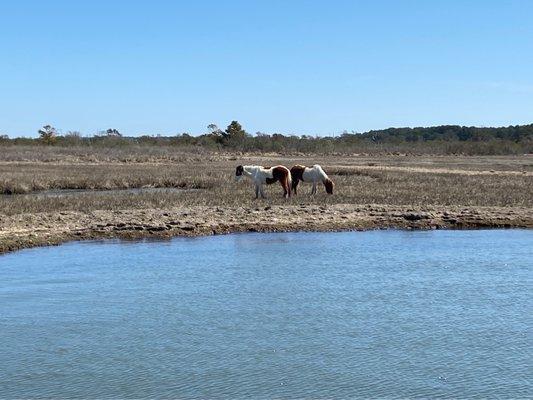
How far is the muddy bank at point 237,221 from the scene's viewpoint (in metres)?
18.6

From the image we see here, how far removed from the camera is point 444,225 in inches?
829

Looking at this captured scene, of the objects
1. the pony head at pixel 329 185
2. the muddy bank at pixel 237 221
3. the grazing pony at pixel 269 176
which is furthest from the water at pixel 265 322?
the pony head at pixel 329 185

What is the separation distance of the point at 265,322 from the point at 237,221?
950cm

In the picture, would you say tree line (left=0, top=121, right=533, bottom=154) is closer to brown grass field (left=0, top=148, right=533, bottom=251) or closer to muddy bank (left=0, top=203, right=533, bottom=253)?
brown grass field (left=0, top=148, right=533, bottom=251)

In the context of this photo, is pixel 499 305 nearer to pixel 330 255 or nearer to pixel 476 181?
pixel 330 255

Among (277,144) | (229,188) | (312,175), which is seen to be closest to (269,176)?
(312,175)

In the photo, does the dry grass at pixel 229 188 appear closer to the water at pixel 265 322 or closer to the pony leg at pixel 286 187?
the pony leg at pixel 286 187

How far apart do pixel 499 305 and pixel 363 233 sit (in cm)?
808

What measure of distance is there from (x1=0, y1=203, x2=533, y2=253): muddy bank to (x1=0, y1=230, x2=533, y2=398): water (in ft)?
3.91

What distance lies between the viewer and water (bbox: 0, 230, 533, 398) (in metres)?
8.64

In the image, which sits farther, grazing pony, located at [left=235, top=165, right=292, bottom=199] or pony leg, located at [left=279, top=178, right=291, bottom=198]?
pony leg, located at [left=279, top=178, right=291, bottom=198]

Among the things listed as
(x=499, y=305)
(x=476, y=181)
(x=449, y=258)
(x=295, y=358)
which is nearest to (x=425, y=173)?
(x=476, y=181)

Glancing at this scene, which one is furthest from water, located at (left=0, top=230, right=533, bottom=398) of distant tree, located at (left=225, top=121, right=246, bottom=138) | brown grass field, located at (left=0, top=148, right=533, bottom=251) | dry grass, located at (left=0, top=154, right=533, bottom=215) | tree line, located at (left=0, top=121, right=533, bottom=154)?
distant tree, located at (left=225, top=121, right=246, bottom=138)

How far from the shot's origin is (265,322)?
36.4ft
